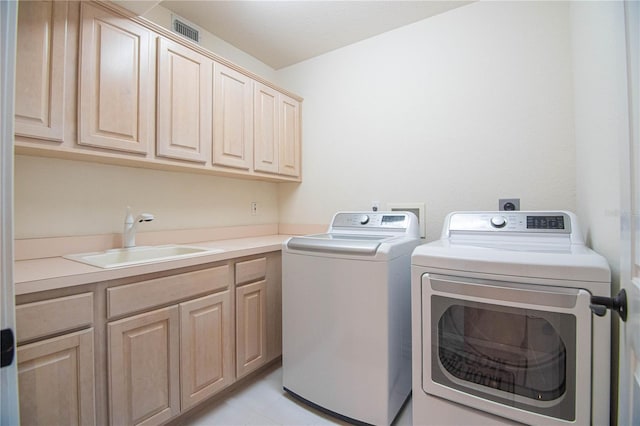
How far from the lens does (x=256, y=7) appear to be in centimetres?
196

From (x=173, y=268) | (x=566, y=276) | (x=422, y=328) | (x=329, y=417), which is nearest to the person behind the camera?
(x=566, y=276)

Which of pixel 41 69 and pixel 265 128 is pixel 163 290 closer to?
pixel 41 69

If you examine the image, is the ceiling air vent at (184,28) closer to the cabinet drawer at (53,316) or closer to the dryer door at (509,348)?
the cabinet drawer at (53,316)

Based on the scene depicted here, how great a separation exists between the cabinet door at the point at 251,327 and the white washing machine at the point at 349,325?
0.77 ft

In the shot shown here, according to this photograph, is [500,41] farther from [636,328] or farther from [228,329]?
[228,329]

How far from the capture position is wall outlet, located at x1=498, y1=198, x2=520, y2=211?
1.75 metres

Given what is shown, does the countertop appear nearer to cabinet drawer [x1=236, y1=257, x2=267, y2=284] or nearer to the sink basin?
the sink basin

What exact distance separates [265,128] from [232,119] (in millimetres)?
329

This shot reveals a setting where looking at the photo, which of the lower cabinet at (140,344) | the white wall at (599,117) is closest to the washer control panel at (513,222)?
the white wall at (599,117)

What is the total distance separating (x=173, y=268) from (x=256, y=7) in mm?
1766

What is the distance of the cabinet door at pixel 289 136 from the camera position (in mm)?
2504

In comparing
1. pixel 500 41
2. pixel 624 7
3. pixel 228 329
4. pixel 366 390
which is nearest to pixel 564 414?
pixel 366 390

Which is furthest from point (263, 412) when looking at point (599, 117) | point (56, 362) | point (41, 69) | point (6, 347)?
point (599, 117)

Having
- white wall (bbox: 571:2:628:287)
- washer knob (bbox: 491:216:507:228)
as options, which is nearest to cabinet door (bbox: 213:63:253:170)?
washer knob (bbox: 491:216:507:228)
